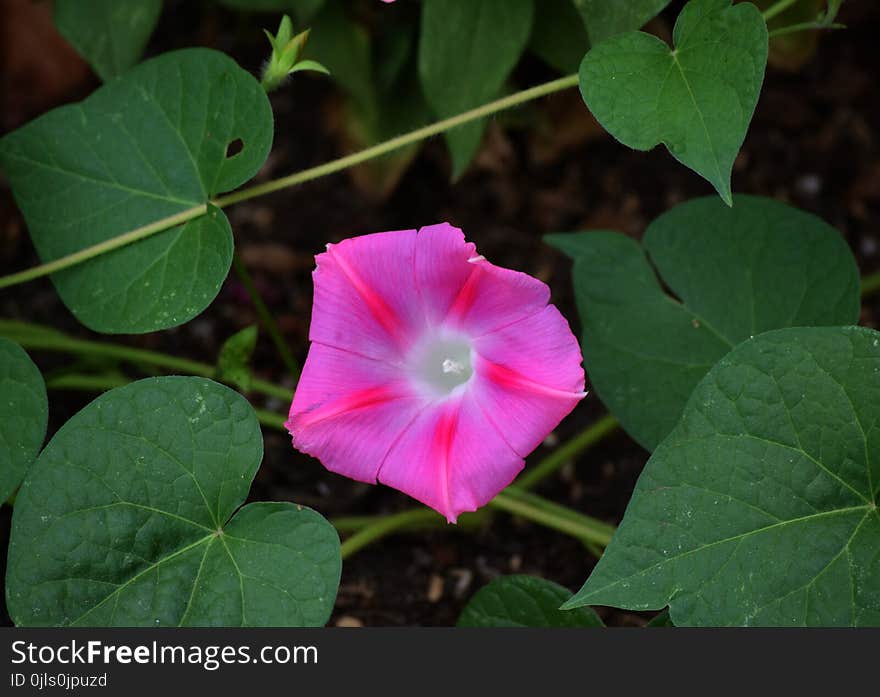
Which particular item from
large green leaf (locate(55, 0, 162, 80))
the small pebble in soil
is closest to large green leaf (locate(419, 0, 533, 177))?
large green leaf (locate(55, 0, 162, 80))

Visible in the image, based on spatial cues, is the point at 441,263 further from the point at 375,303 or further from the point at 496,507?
the point at 496,507

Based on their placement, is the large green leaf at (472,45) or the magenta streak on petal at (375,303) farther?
the large green leaf at (472,45)

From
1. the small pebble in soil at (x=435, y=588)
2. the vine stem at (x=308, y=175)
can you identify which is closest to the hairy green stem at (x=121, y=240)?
the vine stem at (x=308, y=175)

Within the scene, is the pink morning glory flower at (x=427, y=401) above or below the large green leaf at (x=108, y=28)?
below

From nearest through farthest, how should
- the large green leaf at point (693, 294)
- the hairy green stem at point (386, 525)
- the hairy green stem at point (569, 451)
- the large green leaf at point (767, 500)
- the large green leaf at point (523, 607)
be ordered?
the large green leaf at point (767, 500) → the large green leaf at point (523, 607) → the large green leaf at point (693, 294) → the hairy green stem at point (386, 525) → the hairy green stem at point (569, 451)

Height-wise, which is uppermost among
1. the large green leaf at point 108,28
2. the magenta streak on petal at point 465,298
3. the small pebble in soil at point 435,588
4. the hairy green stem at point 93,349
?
the large green leaf at point 108,28

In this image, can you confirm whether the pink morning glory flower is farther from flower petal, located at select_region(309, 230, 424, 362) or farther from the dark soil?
the dark soil

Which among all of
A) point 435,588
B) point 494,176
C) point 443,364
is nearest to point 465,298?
point 443,364

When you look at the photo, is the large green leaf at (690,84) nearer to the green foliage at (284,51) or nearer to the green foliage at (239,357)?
the green foliage at (284,51)
